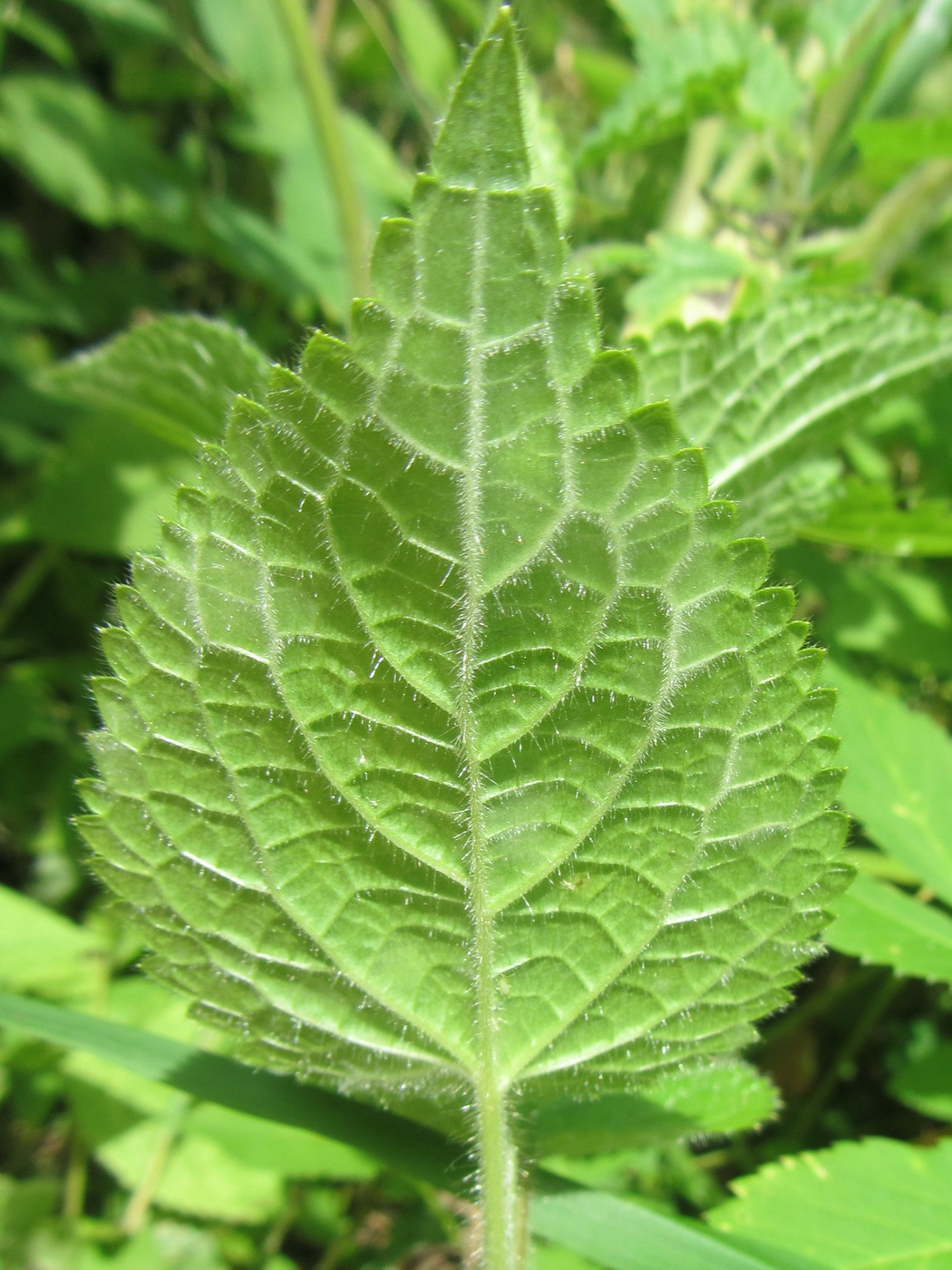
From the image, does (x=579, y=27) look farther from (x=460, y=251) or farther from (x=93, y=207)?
(x=460, y=251)

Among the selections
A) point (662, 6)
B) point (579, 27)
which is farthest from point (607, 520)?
point (579, 27)

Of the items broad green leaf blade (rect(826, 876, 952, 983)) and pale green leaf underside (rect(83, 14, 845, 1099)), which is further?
broad green leaf blade (rect(826, 876, 952, 983))

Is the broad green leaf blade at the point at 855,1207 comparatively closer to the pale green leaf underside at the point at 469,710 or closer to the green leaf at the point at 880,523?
the pale green leaf underside at the point at 469,710

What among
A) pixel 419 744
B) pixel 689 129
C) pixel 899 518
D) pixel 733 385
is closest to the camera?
pixel 419 744

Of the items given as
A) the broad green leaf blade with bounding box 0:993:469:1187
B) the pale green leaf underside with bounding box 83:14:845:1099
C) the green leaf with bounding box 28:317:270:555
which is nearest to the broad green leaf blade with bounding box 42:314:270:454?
the green leaf with bounding box 28:317:270:555

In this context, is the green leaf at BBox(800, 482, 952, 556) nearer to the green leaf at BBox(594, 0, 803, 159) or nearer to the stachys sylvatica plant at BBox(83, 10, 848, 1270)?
the green leaf at BBox(594, 0, 803, 159)

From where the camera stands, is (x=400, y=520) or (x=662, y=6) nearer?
(x=400, y=520)
